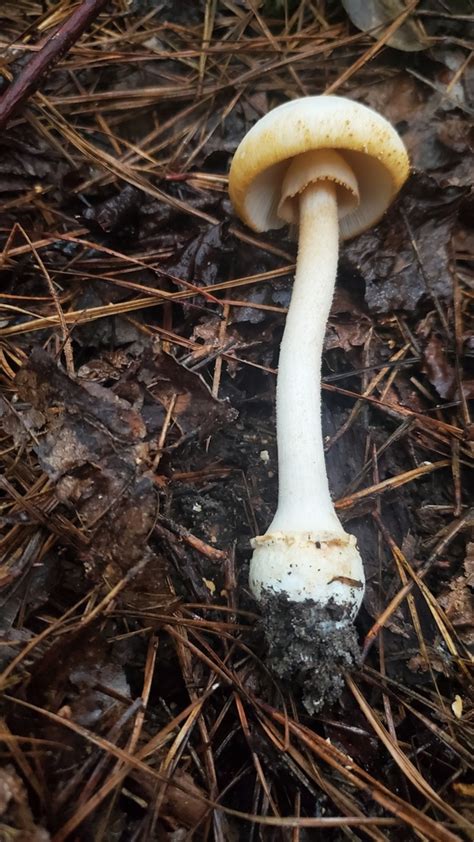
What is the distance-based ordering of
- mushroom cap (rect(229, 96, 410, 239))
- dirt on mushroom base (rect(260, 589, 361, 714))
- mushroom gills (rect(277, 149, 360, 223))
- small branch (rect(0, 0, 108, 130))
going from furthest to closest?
small branch (rect(0, 0, 108, 130)), mushroom gills (rect(277, 149, 360, 223)), mushroom cap (rect(229, 96, 410, 239)), dirt on mushroom base (rect(260, 589, 361, 714))

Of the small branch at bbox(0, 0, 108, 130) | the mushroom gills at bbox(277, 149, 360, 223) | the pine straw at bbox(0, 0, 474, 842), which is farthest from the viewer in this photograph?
the small branch at bbox(0, 0, 108, 130)

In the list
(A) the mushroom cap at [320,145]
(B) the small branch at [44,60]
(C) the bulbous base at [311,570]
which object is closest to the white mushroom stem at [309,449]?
(C) the bulbous base at [311,570]

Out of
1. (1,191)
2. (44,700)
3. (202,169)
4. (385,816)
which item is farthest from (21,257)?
(385,816)

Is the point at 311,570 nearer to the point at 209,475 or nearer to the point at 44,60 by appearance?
the point at 209,475

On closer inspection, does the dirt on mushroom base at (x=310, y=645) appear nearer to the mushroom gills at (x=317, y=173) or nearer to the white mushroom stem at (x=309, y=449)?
the white mushroom stem at (x=309, y=449)

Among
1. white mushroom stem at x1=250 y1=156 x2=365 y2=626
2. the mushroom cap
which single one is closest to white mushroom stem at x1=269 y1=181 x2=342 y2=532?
white mushroom stem at x1=250 y1=156 x2=365 y2=626

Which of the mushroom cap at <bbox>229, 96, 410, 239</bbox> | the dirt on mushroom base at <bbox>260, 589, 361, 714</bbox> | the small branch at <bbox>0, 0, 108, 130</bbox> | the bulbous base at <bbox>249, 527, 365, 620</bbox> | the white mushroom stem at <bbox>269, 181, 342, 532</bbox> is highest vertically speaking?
the small branch at <bbox>0, 0, 108, 130</bbox>

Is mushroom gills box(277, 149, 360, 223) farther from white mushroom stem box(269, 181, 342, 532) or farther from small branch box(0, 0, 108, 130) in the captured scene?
small branch box(0, 0, 108, 130)

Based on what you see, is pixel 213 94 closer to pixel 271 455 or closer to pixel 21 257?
pixel 21 257
